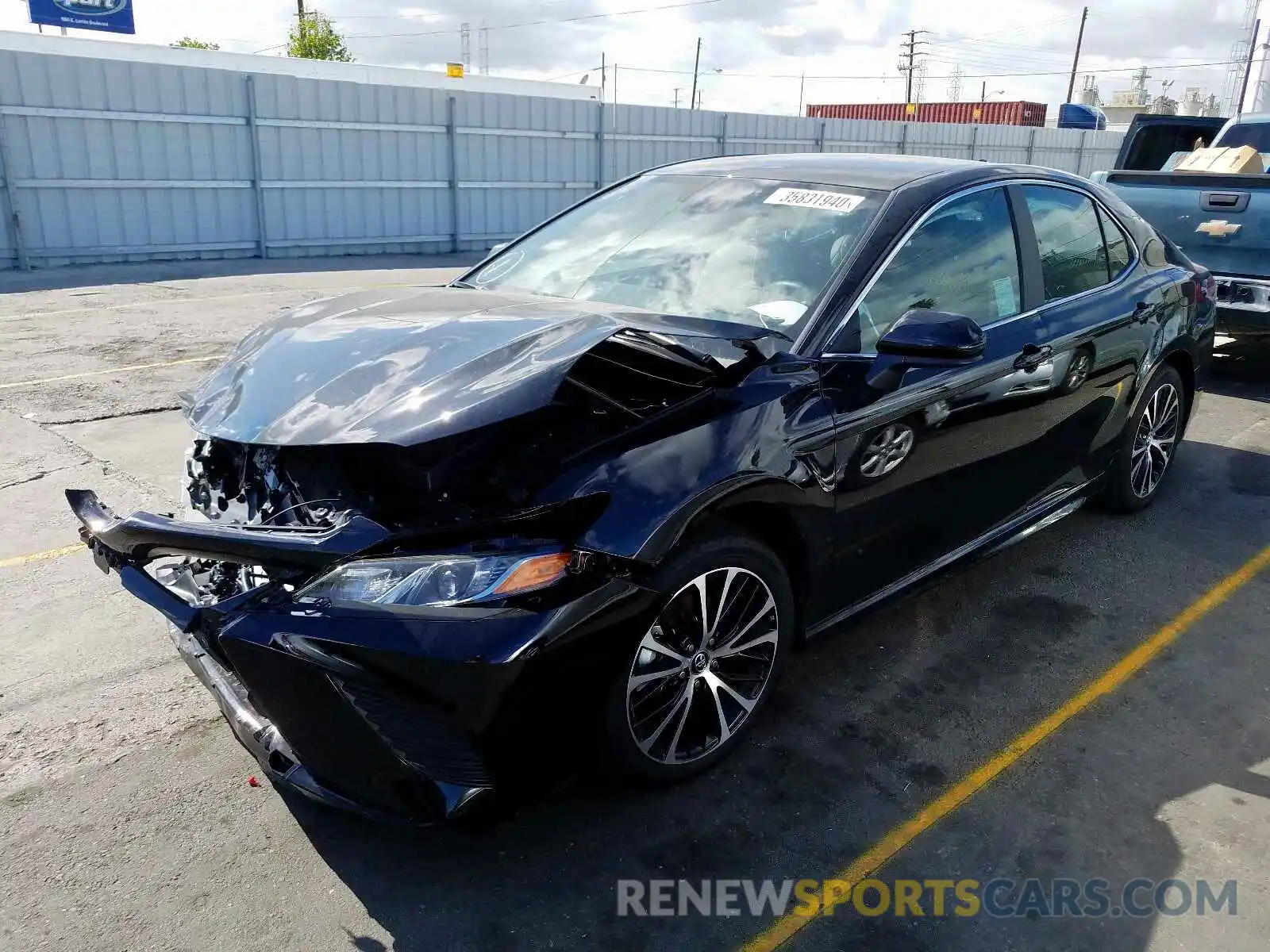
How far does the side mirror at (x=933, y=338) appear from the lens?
3031mm

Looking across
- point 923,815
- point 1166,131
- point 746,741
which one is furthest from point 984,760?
point 1166,131

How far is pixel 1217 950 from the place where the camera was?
243cm

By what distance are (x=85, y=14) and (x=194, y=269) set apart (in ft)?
118

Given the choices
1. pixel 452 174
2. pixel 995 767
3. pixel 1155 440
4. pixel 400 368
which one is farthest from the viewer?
pixel 452 174

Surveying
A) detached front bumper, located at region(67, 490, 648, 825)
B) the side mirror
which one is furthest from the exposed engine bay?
the side mirror

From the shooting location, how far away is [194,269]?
47.0 feet

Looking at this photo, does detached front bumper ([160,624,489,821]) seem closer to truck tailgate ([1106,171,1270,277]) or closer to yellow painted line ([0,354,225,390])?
yellow painted line ([0,354,225,390])

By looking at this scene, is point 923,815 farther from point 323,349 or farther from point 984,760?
point 323,349

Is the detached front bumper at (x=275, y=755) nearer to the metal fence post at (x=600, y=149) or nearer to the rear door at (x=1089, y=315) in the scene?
the rear door at (x=1089, y=315)

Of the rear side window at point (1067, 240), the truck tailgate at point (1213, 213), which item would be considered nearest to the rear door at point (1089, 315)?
the rear side window at point (1067, 240)

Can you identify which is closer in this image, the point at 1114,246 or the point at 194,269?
the point at 1114,246

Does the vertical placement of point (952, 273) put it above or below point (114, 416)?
above

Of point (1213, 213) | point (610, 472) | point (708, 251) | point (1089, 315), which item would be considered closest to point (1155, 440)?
point (1089, 315)

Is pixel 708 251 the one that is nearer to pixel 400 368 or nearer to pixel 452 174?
pixel 400 368
